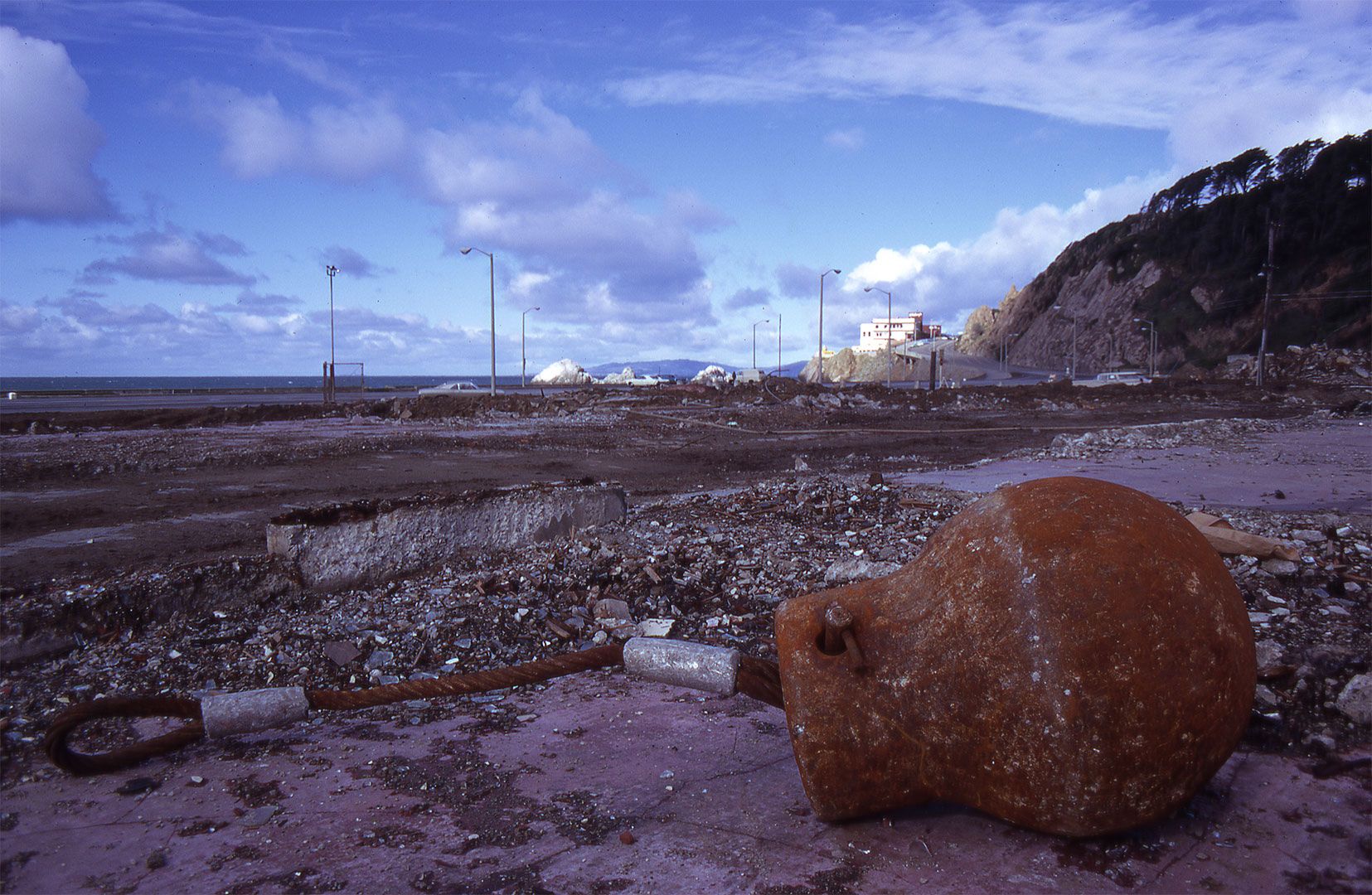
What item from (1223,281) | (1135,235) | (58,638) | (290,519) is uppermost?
(1135,235)

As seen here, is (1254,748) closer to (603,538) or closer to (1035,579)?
(1035,579)

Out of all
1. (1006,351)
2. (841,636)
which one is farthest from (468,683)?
(1006,351)

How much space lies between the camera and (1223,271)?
67250 millimetres

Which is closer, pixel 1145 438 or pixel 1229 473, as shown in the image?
pixel 1229 473

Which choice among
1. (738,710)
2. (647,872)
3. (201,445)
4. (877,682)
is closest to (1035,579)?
(877,682)

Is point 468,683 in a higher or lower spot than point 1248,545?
lower

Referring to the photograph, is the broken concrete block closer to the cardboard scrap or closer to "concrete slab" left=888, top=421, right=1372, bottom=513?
the cardboard scrap

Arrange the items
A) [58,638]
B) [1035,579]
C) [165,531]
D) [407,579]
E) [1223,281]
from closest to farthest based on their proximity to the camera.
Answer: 1. [1035,579]
2. [58,638]
3. [407,579]
4. [165,531]
5. [1223,281]

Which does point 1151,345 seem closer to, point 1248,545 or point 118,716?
point 1248,545

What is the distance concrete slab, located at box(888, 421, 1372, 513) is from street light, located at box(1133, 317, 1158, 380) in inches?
2023

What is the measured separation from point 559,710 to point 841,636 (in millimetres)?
1730

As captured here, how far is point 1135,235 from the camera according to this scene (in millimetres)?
82125

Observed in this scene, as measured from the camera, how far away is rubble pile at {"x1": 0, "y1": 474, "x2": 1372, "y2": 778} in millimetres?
3688

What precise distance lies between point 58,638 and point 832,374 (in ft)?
405
